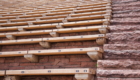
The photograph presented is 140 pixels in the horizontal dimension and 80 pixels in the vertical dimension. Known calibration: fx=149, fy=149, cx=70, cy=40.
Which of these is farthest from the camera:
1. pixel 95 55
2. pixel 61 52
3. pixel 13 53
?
pixel 13 53

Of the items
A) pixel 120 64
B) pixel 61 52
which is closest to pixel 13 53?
pixel 61 52

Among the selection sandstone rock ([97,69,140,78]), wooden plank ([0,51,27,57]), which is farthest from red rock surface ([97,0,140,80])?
wooden plank ([0,51,27,57])

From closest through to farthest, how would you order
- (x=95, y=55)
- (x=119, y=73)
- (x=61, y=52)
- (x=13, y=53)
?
(x=119, y=73), (x=95, y=55), (x=61, y=52), (x=13, y=53)

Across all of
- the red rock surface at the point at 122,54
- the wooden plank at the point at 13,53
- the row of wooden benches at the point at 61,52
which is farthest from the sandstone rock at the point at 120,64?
the wooden plank at the point at 13,53

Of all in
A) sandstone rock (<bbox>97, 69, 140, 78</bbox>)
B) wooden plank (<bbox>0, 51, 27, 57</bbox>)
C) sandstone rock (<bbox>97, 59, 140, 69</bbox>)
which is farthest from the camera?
wooden plank (<bbox>0, 51, 27, 57</bbox>)

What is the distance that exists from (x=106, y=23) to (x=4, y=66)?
4.59 ft

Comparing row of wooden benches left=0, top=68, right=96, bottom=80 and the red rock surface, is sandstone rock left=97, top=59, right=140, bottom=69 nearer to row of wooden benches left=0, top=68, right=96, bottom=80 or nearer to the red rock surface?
the red rock surface

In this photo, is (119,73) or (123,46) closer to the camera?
(119,73)

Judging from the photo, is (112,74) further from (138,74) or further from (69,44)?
(69,44)

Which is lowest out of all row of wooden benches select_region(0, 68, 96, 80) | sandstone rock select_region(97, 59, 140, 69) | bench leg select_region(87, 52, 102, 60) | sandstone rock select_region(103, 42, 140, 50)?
row of wooden benches select_region(0, 68, 96, 80)

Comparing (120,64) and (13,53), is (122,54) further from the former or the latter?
(13,53)

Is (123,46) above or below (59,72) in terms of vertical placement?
above

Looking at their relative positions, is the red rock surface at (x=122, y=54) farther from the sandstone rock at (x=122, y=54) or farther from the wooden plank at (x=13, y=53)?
the wooden plank at (x=13, y=53)

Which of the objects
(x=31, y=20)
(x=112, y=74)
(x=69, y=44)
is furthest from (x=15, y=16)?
(x=112, y=74)
